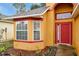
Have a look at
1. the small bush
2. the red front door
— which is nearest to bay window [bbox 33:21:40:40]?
the red front door

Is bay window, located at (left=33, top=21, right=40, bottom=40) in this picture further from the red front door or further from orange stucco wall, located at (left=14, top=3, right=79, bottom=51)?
the red front door

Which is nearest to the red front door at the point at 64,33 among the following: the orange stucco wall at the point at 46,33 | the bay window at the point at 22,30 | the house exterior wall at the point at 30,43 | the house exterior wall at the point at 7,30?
the orange stucco wall at the point at 46,33

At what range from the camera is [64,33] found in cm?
376

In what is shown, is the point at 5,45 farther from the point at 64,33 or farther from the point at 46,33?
the point at 64,33

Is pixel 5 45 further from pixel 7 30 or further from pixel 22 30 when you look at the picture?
pixel 22 30

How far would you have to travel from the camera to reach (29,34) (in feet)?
12.4

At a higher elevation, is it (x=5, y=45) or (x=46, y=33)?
(x=46, y=33)

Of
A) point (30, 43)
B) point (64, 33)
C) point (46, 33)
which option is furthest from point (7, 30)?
point (64, 33)

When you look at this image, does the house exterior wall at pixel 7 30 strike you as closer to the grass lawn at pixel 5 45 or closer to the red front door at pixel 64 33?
the grass lawn at pixel 5 45

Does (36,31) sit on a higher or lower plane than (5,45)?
higher

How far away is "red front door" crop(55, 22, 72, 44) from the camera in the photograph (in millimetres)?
3729

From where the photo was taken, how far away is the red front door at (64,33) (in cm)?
373

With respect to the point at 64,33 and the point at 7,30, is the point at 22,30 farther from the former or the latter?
the point at 64,33

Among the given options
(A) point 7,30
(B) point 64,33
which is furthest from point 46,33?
(A) point 7,30
